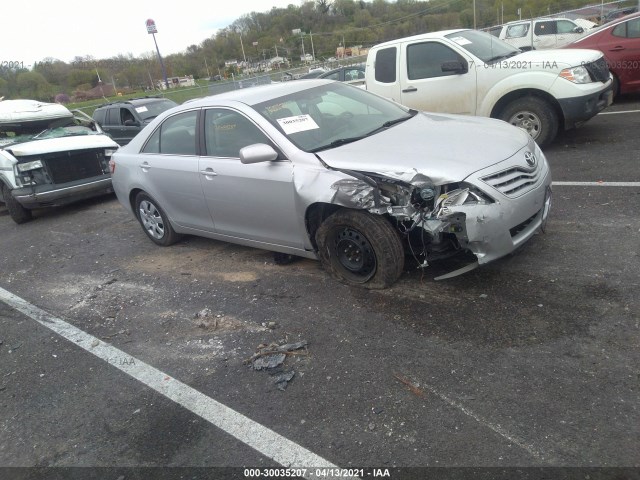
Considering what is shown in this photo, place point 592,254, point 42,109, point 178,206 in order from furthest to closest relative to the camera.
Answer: point 42,109 → point 178,206 → point 592,254

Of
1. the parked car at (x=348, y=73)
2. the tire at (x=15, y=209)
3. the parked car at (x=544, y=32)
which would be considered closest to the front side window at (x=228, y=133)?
the tire at (x=15, y=209)

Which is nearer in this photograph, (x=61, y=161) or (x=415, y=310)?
(x=415, y=310)

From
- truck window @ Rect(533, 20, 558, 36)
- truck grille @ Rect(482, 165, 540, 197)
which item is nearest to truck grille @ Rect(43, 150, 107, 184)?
truck grille @ Rect(482, 165, 540, 197)

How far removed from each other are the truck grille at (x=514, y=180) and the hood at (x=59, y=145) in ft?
23.7

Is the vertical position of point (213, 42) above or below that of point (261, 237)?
above

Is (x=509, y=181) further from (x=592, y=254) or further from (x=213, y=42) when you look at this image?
(x=213, y=42)

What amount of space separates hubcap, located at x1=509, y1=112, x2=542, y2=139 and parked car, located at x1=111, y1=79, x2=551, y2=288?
110 inches

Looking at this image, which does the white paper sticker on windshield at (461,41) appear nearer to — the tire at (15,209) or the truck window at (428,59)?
the truck window at (428,59)

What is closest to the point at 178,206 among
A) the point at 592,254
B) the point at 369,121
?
the point at 369,121

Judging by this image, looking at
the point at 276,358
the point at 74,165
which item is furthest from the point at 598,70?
the point at 74,165

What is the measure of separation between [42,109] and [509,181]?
899cm

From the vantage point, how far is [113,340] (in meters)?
3.97

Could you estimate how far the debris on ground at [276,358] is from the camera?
3135 mm

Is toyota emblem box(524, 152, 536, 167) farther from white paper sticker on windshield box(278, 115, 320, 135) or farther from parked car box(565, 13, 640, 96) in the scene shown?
parked car box(565, 13, 640, 96)
